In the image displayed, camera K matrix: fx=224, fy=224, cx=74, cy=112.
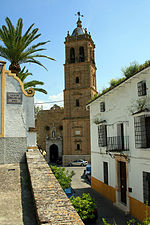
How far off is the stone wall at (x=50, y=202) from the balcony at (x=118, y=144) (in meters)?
7.78

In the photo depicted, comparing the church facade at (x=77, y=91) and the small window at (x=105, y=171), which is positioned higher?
the church facade at (x=77, y=91)

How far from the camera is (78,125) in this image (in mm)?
38156

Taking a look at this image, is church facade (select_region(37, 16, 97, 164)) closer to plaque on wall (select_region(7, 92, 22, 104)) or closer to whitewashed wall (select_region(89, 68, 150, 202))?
whitewashed wall (select_region(89, 68, 150, 202))

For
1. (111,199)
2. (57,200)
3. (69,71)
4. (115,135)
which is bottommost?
(111,199)

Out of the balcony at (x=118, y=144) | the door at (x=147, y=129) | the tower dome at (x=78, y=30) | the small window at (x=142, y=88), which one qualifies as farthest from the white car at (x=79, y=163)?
the small window at (x=142, y=88)

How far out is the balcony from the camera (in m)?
12.7

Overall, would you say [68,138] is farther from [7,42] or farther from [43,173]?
[43,173]

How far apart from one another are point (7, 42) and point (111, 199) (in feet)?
38.2

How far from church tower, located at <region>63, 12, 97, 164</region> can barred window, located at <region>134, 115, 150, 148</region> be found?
25987 millimetres

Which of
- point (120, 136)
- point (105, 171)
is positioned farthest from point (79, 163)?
point (120, 136)

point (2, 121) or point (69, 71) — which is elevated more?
point (69, 71)

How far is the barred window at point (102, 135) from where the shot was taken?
53.1 feet

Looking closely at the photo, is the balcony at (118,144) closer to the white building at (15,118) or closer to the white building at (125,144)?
the white building at (125,144)

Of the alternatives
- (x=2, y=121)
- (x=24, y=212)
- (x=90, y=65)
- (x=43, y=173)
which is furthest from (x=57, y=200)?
(x=90, y=65)
